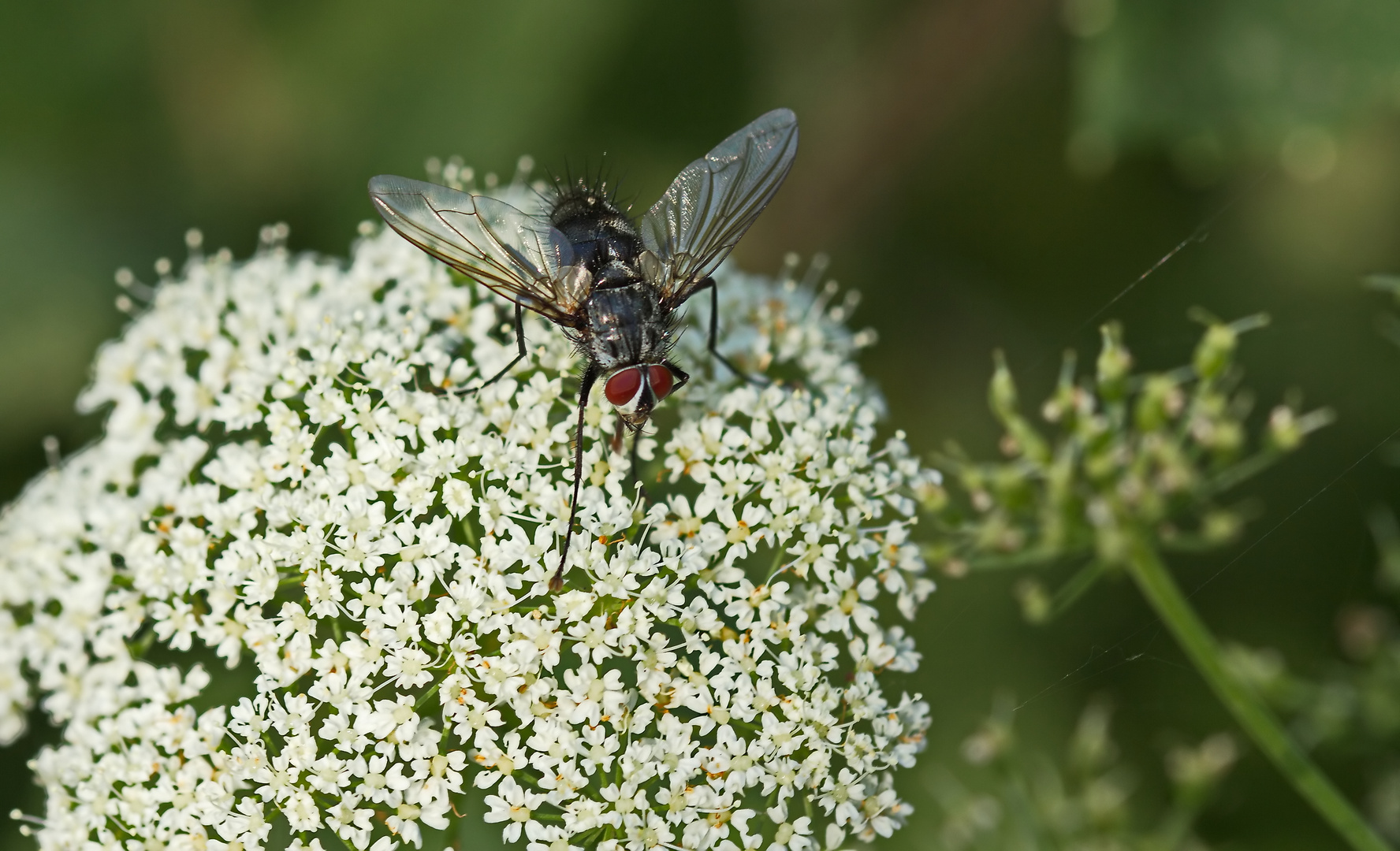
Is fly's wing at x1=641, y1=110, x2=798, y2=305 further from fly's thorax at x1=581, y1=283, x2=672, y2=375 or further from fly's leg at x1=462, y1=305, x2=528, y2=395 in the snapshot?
fly's leg at x1=462, y1=305, x2=528, y2=395

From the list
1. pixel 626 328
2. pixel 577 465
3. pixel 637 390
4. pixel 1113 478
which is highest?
pixel 626 328

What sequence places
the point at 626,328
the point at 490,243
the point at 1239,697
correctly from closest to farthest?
the point at 1239,697, the point at 626,328, the point at 490,243

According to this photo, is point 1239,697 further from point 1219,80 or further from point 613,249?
point 1219,80

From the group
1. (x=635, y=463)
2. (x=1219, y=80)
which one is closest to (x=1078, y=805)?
(x=635, y=463)

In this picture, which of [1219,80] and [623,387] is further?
[1219,80]

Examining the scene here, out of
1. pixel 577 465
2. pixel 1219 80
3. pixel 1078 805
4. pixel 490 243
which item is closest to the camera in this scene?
pixel 1078 805

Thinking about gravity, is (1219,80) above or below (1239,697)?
above

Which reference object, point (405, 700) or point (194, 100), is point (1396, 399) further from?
point (194, 100)

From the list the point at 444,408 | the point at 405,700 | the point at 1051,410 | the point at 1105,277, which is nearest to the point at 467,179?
the point at 444,408
